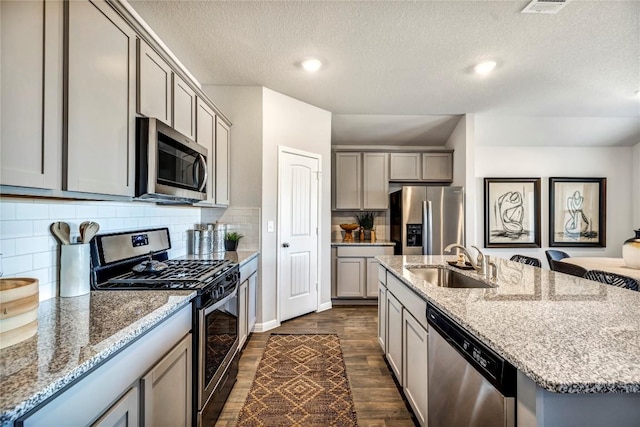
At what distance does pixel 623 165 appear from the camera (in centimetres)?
482

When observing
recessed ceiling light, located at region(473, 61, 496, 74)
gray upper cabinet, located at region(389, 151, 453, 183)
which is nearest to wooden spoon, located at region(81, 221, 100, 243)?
recessed ceiling light, located at region(473, 61, 496, 74)

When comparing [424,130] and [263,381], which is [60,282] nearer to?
[263,381]

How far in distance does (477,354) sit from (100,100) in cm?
181

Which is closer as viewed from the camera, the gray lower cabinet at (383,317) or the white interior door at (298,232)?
the gray lower cabinet at (383,317)

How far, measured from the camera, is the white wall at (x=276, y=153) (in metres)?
3.24

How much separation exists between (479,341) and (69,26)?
1896mm

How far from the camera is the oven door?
61.6 inches

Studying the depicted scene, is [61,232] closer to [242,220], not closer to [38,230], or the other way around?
[38,230]

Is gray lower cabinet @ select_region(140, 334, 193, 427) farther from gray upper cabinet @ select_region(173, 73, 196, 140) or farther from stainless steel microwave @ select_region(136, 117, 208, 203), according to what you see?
gray upper cabinet @ select_region(173, 73, 196, 140)

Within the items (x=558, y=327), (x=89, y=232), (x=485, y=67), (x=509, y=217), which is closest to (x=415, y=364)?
(x=558, y=327)

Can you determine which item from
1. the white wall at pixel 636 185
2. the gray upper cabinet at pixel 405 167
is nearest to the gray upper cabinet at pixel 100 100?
the gray upper cabinet at pixel 405 167

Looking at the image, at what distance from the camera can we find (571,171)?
482cm

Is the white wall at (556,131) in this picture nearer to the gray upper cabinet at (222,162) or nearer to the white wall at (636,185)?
the white wall at (636,185)

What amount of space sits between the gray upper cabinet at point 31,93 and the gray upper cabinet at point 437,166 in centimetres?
435
